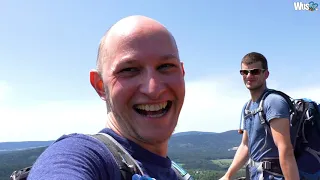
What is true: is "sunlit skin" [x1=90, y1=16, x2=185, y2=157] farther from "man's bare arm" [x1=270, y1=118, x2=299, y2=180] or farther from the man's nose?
"man's bare arm" [x1=270, y1=118, x2=299, y2=180]

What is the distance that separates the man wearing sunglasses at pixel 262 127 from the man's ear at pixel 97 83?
11.1ft

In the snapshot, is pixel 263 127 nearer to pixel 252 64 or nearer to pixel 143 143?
pixel 252 64

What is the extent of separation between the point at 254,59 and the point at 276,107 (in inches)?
43.9

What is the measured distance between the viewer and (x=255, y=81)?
17.4 feet

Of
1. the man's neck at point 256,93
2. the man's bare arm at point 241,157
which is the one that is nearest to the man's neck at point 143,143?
the man's neck at point 256,93

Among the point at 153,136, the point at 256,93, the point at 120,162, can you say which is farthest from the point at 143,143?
the point at 256,93

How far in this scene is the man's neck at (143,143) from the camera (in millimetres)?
1999

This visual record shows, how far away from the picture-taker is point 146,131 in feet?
6.43

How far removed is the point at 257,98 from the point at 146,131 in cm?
367

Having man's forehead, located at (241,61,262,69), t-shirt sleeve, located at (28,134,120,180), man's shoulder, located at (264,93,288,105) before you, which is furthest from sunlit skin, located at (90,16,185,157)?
man's forehead, located at (241,61,262,69)

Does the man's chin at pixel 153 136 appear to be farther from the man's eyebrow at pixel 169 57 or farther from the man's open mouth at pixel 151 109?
the man's eyebrow at pixel 169 57

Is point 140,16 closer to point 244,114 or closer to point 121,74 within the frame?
point 121,74

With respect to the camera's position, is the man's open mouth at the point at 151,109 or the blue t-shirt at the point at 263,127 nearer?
the man's open mouth at the point at 151,109

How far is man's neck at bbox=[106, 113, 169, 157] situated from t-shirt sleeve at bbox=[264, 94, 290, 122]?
3092mm
